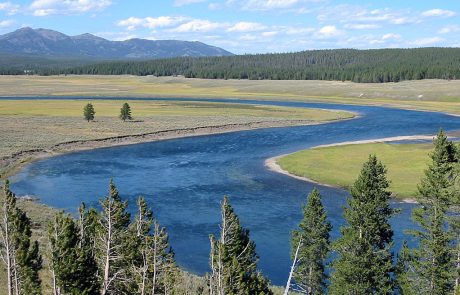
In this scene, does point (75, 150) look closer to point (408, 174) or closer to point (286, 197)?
point (286, 197)

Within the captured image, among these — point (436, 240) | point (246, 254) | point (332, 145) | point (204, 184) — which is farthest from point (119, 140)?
point (436, 240)

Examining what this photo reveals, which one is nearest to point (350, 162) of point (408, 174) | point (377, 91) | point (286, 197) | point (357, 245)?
point (408, 174)

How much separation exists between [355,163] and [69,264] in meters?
56.6

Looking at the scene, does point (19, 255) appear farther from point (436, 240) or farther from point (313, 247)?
point (436, 240)

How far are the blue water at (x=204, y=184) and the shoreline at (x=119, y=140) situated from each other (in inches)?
96.7

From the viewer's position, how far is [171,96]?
195m

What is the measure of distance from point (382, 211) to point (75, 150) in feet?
231

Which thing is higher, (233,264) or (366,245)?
(366,245)

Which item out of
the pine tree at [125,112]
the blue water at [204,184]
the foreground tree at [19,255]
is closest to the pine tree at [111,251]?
the foreground tree at [19,255]

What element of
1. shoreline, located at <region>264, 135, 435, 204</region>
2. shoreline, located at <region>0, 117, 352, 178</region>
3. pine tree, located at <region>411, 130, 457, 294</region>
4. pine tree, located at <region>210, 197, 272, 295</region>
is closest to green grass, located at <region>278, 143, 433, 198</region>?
shoreline, located at <region>264, 135, 435, 204</region>

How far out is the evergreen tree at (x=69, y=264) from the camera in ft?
79.3

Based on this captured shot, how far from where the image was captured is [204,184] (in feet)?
215

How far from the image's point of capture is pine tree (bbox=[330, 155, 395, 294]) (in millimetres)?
26531

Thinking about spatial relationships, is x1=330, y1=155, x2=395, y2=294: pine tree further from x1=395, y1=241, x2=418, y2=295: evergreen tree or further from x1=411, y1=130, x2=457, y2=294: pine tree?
x1=411, y1=130, x2=457, y2=294: pine tree
